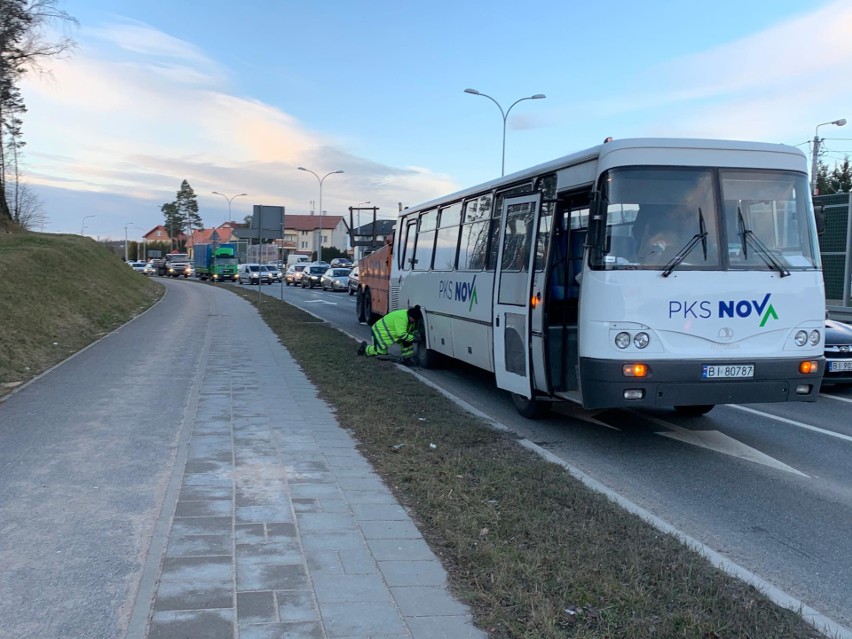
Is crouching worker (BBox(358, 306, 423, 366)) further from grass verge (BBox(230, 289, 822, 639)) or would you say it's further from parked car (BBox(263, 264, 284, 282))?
parked car (BBox(263, 264, 284, 282))

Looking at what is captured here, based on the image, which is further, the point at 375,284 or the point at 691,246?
the point at 375,284

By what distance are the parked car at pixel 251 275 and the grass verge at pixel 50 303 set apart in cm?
2704

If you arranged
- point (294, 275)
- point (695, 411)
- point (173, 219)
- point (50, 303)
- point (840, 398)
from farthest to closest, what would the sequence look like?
point (173, 219) → point (294, 275) → point (50, 303) → point (840, 398) → point (695, 411)

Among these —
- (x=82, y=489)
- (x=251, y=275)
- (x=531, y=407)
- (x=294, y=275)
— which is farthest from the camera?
(x=251, y=275)

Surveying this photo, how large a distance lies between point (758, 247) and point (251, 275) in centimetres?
5393

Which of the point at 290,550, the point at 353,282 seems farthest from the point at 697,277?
the point at 353,282

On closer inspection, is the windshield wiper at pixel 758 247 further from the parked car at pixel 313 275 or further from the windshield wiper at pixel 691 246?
the parked car at pixel 313 275

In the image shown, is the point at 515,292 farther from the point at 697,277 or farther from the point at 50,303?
the point at 50,303

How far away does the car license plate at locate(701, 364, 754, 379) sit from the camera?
23.0 feet

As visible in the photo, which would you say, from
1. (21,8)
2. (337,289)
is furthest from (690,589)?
(337,289)

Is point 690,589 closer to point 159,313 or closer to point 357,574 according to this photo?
point 357,574

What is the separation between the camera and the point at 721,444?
26.5 feet

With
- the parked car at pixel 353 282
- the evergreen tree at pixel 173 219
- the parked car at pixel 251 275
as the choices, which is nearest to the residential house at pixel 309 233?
the evergreen tree at pixel 173 219

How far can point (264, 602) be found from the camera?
3.89m
